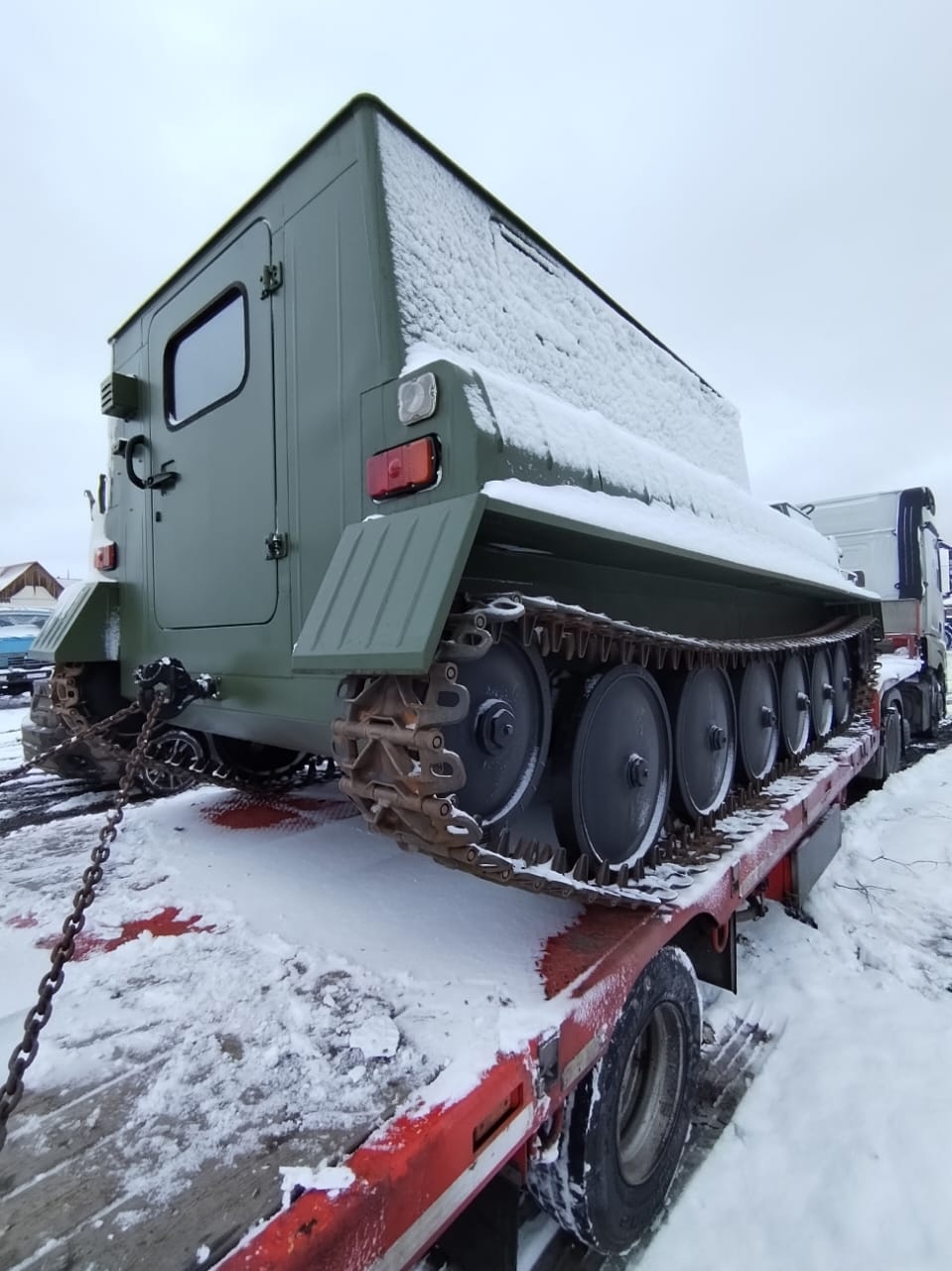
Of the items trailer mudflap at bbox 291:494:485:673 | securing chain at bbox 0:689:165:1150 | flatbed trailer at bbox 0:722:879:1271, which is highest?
trailer mudflap at bbox 291:494:485:673

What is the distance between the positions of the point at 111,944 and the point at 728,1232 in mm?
1790

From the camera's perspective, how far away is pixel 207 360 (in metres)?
3.04

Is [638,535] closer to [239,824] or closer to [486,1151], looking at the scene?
[486,1151]

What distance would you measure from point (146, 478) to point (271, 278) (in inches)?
46.8

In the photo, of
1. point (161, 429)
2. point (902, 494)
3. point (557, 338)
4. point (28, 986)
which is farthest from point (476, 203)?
point (902, 494)

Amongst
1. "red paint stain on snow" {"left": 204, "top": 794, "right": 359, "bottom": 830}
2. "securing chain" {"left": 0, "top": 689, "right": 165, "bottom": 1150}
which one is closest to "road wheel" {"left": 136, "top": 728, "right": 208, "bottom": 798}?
"red paint stain on snow" {"left": 204, "top": 794, "right": 359, "bottom": 830}

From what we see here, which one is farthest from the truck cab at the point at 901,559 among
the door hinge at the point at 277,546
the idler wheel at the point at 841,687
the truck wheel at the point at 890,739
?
the door hinge at the point at 277,546

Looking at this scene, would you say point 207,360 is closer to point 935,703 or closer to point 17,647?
point 935,703

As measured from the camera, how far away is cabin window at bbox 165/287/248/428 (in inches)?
111

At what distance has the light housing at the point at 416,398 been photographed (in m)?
1.92

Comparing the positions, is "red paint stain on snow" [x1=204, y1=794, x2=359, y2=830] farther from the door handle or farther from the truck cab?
the truck cab

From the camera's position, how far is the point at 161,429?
10.6 feet

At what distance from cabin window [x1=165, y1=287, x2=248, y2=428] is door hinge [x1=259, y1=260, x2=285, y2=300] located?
0.54ft

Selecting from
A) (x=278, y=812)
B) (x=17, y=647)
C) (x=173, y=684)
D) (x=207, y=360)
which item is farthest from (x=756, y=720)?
(x=17, y=647)
